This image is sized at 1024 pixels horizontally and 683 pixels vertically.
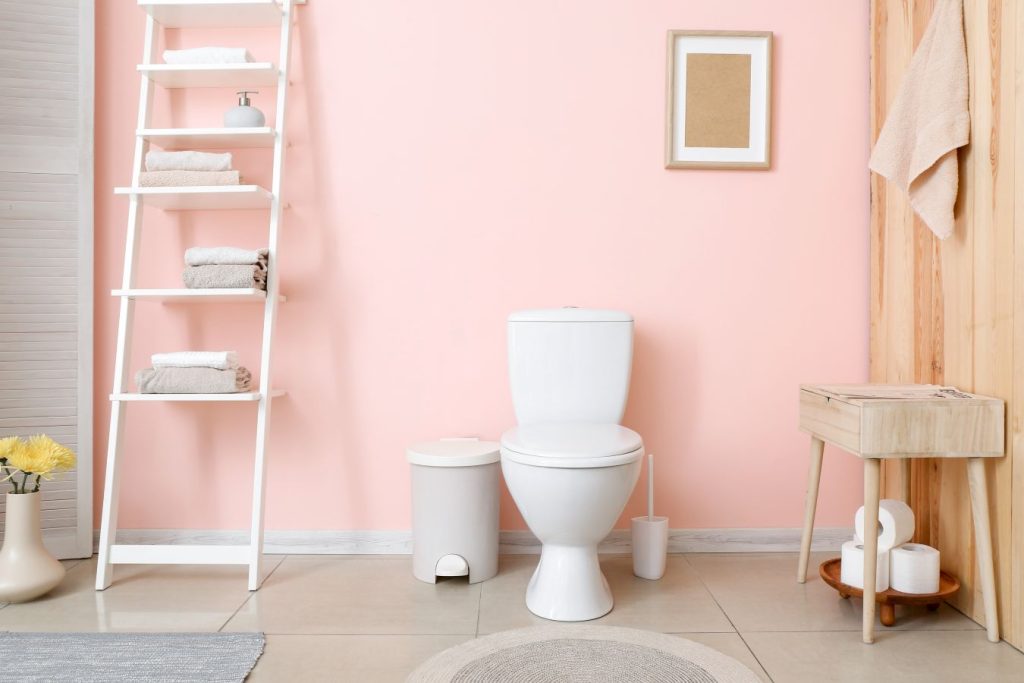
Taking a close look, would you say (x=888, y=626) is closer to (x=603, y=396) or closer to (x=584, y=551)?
(x=584, y=551)

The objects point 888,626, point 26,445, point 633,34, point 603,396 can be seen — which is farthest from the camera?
point 633,34

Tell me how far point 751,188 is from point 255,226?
5.23 ft

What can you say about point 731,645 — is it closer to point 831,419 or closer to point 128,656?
point 831,419

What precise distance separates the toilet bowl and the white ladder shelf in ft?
2.54

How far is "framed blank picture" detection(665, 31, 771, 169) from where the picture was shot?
237cm

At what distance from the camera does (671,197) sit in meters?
2.40

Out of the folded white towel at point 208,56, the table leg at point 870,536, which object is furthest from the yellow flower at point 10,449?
the table leg at point 870,536

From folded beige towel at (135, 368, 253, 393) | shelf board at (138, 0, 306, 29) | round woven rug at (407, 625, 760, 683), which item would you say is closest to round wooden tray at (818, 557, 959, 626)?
round woven rug at (407, 625, 760, 683)

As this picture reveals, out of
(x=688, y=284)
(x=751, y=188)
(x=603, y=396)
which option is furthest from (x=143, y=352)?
(x=751, y=188)

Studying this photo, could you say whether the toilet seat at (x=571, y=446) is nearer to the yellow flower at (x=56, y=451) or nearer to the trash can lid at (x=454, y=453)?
the trash can lid at (x=454, y=453)

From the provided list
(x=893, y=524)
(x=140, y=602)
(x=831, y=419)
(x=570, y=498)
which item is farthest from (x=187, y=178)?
(x=893, y=524)

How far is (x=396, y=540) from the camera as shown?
2404 mm

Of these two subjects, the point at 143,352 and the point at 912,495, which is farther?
the point at 143,352

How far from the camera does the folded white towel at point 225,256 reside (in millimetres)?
2117
